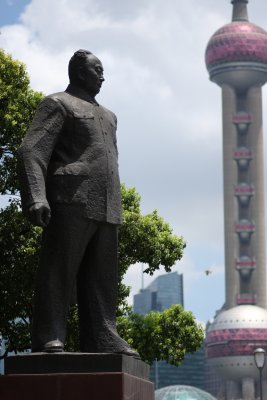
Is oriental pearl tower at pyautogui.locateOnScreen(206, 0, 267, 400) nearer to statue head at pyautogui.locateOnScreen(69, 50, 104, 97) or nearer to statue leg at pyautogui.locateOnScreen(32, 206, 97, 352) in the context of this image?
statue head at pyautogui.locateOnScreen(69, 50, 104, 97)

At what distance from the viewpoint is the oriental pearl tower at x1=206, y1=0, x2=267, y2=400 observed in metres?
156

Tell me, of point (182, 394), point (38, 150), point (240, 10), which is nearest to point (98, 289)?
point (38, 150)

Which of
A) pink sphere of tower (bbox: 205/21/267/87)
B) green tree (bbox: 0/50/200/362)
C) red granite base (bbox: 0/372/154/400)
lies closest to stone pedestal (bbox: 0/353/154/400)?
red granite base (bbox: 0/372/154/400)

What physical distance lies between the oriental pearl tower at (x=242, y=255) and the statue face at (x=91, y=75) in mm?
145737

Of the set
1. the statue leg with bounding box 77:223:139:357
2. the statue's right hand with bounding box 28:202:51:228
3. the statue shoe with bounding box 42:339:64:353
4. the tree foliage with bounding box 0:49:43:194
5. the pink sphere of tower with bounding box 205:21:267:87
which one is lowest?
the statue shoe with bounding box 42:339:64:353

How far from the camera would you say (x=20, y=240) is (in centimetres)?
2402

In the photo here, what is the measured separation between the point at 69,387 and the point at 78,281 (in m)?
1.37

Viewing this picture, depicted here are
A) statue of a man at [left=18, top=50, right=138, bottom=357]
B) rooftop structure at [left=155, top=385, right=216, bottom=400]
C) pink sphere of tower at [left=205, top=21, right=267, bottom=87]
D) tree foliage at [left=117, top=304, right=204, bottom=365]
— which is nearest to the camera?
statue of a man at [left=18, top=50, right=138, bottom=357]

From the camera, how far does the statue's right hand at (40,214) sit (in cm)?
926

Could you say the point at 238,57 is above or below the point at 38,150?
above

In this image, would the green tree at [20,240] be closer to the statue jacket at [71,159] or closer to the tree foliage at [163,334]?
the tree foliage at [163,334]

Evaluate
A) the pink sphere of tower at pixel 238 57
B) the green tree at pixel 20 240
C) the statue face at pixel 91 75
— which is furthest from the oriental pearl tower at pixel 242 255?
the statue face at pixel 91 75

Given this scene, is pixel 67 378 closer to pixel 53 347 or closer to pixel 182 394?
pixel 53 347

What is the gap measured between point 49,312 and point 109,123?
197cm
